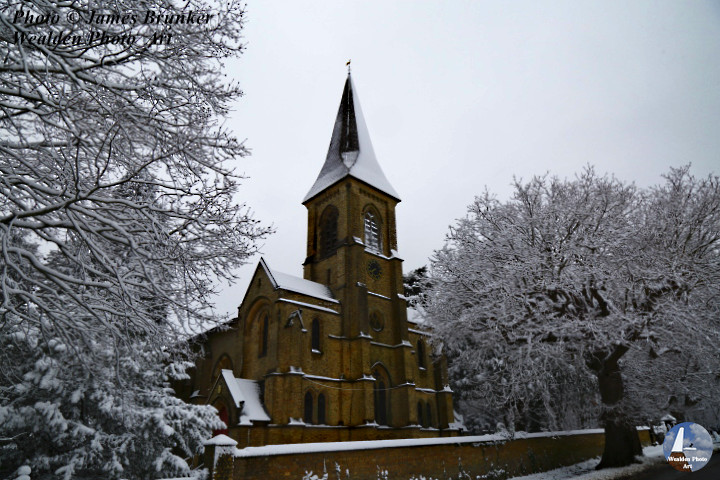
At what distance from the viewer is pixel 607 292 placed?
42.9 feet

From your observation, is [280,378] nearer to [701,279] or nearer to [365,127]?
[701,279]

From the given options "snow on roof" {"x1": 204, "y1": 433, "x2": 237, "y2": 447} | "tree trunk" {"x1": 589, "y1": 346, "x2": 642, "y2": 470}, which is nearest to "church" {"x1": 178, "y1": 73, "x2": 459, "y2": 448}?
"tree trunk" {"x1": 589, "y1": 346, "x2": 642, "y2": 470}

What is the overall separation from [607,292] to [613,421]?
424 cm

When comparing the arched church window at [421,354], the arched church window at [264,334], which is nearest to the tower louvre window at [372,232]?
the arched church window at [421,354]

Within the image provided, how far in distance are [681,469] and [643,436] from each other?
1260 centimetres

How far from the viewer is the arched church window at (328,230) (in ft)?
91.8

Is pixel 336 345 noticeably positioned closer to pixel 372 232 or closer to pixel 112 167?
pixel 372 232

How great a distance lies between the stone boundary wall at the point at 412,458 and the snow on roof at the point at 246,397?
9.66 metres

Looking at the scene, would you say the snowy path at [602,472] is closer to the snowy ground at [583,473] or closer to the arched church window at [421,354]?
the snowy ground at [583,473]

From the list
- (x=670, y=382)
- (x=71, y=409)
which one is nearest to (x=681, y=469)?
(x=670, y=382)

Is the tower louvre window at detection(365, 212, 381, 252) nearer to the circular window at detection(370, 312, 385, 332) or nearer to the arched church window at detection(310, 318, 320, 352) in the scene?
the circular window at detection(370, 312, 385, 332)

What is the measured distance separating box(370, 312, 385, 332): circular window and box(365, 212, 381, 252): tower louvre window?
4.40 meters

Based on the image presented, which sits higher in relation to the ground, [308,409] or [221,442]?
[308,409]

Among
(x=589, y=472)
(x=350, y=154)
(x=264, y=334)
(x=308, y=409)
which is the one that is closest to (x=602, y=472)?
(x=589, y=472)
